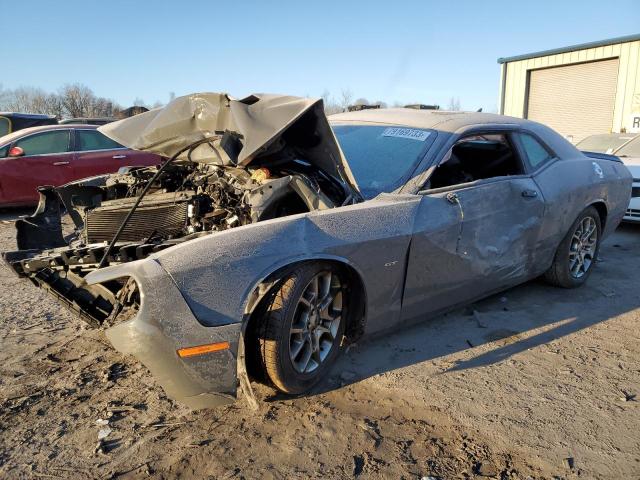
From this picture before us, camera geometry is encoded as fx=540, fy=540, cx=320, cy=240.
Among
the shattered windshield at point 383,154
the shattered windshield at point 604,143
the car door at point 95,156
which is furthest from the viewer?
the shattered windshield at point 604,143

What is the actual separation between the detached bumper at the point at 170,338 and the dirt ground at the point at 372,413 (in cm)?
30

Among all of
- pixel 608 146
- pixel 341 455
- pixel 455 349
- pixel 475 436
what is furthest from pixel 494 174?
pixel 608 146

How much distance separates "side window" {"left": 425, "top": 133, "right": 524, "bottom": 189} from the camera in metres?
4.26

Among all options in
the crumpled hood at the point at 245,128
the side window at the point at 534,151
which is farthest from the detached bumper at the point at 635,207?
the crumpled hood at the point at 245,128

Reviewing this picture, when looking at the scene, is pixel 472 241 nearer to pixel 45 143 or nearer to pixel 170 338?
pixel 170 338

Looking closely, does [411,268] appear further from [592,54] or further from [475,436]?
[592,54]

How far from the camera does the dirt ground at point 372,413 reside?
246 centimetres

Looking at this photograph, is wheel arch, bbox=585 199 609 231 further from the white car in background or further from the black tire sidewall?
the black tire sidewall

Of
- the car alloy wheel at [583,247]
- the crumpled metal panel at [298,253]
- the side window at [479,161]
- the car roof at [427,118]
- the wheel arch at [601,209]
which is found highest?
the car roof at [427,118]

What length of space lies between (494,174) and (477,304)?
1125mm

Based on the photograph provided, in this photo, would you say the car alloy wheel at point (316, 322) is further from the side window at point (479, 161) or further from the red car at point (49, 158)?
the red car at point (49, 158)

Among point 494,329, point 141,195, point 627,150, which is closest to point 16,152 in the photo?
point 141,195

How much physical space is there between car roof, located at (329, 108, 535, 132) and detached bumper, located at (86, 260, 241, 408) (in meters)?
2.22

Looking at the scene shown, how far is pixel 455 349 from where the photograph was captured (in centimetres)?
366
